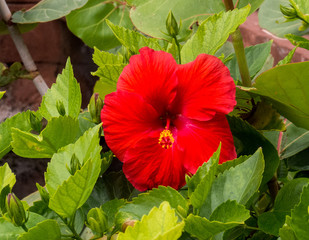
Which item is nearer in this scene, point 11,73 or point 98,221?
point 98,221

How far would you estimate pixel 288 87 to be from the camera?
0.37m

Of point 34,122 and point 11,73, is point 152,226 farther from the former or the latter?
point 11,73

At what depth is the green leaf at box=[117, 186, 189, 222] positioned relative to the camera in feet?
1.03

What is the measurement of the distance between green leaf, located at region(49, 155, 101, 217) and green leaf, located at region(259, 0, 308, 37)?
0.39 meters

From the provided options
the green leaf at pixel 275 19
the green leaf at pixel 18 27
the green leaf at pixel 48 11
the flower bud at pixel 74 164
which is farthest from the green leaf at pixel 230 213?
the green leaf at pixel 18 27

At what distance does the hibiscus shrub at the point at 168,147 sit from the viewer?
300 mm

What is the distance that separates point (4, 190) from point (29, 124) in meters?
0.10

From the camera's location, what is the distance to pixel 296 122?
1.35ft

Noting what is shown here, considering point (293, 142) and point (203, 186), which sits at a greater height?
point (203, 186)

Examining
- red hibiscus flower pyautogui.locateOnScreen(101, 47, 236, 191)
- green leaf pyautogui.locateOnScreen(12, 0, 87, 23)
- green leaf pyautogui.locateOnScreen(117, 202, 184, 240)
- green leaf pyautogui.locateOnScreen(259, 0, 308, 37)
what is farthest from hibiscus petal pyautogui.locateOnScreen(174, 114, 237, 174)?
green leaf pyautogui.locateOnScreen(12, 0, 87, 23)

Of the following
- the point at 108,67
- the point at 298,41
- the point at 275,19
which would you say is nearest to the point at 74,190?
the point at 108,67

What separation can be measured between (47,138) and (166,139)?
0.10 m

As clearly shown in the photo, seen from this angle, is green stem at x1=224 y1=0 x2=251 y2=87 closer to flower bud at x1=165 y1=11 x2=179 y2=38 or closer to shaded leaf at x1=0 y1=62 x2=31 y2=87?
flower bud at x1=165 y1=11 x2=179 y2=38

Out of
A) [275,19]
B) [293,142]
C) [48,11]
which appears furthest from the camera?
[48,11]
